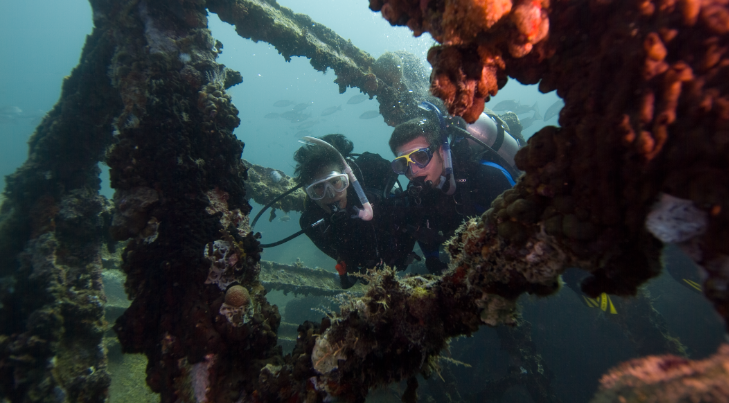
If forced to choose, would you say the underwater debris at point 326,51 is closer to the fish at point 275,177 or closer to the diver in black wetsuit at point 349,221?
the diver in black wetsuit at point 349,221

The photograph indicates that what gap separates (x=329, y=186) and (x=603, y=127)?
393 cm

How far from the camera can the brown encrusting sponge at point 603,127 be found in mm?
880

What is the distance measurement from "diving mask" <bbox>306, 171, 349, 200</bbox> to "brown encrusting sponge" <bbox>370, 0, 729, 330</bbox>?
3.08m

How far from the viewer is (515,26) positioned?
122cm

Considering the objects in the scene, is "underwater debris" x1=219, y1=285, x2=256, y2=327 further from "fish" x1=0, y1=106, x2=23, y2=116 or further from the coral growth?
"fish" x1=0, y1=106, x2=23, y2=116

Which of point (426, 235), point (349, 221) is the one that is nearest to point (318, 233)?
point (349, 221)

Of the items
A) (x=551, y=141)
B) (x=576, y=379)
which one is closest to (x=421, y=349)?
(x=551, y=141)

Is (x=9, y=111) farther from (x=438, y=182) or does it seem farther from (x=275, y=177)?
(x=438, y=182)

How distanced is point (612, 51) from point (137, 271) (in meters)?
3.64

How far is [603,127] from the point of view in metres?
1.09

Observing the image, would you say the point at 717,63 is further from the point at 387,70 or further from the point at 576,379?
the point at 576,379

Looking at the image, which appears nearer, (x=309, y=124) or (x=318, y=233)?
(x=318, y=233)

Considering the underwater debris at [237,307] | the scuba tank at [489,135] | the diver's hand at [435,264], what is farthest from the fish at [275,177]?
the underwater debris at [237,307]

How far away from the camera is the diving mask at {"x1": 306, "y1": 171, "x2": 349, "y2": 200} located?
4609 millimetres
